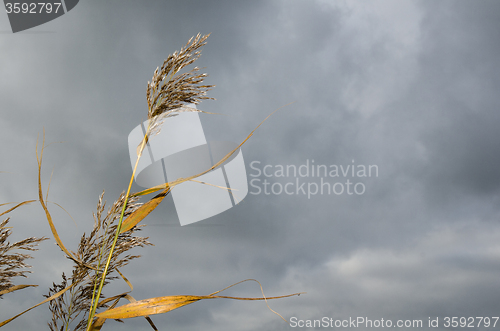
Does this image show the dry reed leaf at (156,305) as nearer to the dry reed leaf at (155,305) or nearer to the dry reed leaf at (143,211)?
the dry reed leaf at (155,305)

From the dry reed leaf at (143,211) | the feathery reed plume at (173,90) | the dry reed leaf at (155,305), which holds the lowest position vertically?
the dry reed leaf at (155,305)

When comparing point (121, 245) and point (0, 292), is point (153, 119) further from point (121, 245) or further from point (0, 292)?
point (0, 292)

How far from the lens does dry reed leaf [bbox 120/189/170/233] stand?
1.61 meters

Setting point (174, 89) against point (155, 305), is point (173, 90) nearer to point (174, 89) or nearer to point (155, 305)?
point (174, 89)

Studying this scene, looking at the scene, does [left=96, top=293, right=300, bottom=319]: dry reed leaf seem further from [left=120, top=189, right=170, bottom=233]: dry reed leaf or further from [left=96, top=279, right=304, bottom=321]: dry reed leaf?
[left=120, top=189, right=170, bottom=233]: dry reed leaf

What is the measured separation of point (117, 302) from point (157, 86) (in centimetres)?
112

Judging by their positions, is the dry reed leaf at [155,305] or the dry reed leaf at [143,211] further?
the dry reed leaf at [143,211]

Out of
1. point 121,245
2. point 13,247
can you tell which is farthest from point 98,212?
point 13,247

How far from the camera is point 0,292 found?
1.80m

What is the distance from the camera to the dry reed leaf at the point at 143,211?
5.28ft

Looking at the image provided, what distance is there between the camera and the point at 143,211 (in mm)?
1630

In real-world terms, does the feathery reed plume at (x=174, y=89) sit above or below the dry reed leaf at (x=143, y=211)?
above

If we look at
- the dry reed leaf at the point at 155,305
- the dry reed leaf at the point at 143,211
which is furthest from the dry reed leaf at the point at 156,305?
the dry reed leaf at the point at 143,211

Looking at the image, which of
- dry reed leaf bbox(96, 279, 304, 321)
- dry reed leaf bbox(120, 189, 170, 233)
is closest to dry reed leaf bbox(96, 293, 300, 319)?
dry reed leaf bbox(96, 279, 304, 321)
